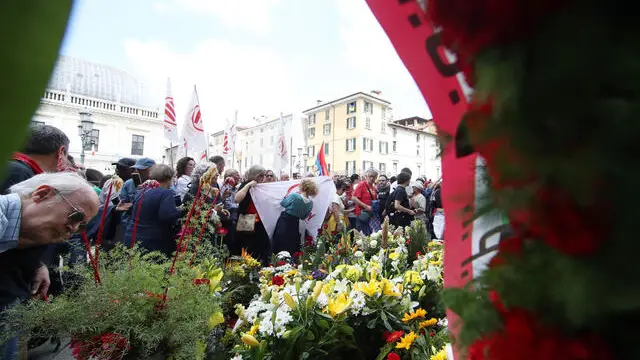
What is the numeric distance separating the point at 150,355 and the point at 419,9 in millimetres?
1349

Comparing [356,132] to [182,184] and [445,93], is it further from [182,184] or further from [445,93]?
[445,93]

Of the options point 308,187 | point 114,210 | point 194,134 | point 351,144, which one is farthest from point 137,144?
point 114,210

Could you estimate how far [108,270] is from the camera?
1.47m

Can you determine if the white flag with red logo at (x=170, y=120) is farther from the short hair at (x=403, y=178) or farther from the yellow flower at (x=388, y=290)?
the yellow flower at (x=388, y=290)

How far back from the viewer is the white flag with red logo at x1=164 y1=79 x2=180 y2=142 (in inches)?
349

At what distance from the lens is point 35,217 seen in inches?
60.6

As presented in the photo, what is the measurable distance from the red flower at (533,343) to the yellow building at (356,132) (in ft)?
141

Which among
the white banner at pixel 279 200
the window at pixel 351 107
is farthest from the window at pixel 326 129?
the white banner at pixel 279 200

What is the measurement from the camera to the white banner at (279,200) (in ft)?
17.7

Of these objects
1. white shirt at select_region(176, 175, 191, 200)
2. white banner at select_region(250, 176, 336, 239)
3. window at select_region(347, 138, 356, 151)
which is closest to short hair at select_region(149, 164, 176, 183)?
white shirt at select_region(176, 175, 191, 200)

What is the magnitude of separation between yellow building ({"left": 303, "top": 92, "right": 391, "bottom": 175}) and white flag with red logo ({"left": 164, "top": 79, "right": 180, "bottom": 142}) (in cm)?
3422

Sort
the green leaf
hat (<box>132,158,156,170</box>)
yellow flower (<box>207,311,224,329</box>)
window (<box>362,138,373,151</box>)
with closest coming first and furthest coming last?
1. the green leaf
2. yellow flower (<box>207,311,224,329</box>)
3. hat (<box>132,158,156,170</box>)
4. window (<box>362,138,373,151</box>)

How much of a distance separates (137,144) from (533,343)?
35.8 metres

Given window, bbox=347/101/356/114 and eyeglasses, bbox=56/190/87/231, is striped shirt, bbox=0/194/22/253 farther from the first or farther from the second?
window, bbox=347/101/356/114
